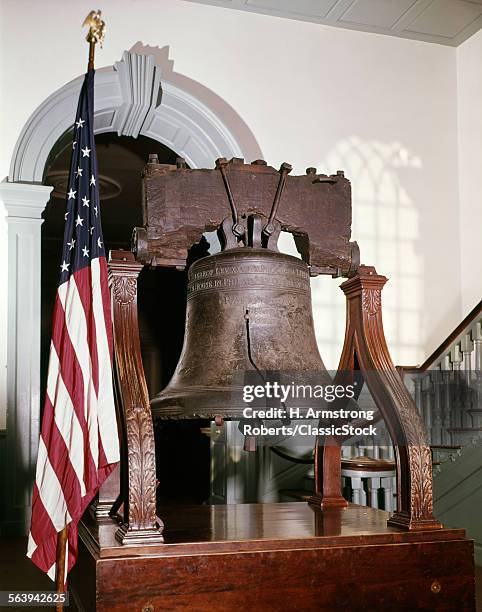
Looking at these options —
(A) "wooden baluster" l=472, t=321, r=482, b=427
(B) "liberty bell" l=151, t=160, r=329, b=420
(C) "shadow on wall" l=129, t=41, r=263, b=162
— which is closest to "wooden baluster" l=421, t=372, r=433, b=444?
(A) "wooden baluster" l=472, t=321, r=482, b=427

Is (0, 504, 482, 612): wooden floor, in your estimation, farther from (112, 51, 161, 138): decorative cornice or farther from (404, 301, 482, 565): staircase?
(112, 51, 161, 138): decorative cornice

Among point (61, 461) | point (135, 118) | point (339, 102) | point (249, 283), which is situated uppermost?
point (339, 102)

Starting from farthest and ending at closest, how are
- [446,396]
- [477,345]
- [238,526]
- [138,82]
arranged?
[446,396] → [477,345] → [138,82] → [238,526]

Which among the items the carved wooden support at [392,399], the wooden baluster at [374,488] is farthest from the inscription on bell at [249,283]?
the wooden baluster at [374,488]

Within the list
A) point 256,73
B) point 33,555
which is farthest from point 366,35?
point 33,555

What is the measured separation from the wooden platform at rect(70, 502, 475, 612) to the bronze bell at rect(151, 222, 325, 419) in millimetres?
567

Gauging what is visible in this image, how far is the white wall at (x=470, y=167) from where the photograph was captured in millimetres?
7613

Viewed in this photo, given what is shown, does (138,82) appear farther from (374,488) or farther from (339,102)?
(374,488)

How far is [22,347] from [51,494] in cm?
347

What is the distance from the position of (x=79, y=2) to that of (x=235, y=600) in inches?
224

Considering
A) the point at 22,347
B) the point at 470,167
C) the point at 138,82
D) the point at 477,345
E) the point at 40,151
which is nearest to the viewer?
the point at 22,347

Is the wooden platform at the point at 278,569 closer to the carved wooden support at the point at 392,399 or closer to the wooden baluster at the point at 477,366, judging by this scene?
the carved wooden support at the point at 392,399

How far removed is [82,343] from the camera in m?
3.10

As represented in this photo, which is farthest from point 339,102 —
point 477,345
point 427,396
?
point 427,396
